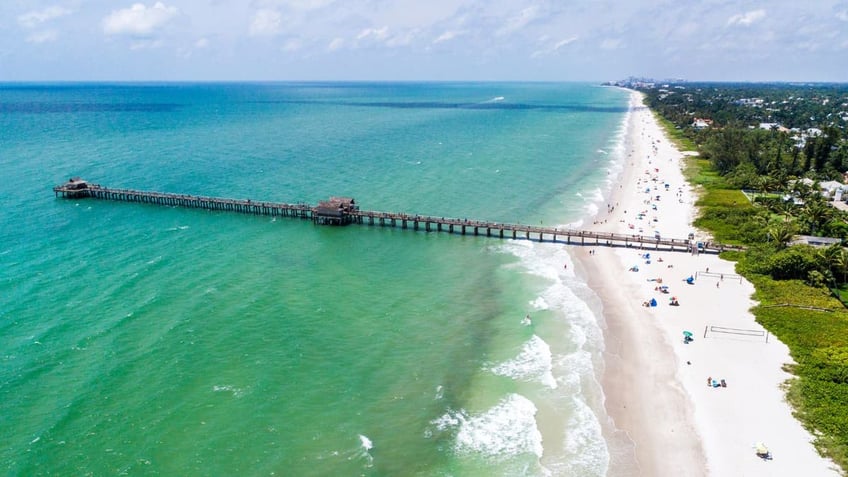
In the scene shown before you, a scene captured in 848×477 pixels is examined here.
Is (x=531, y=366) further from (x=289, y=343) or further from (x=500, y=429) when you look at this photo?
(x=289, y=343)

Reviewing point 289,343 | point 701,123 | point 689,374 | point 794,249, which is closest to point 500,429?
point 689,374

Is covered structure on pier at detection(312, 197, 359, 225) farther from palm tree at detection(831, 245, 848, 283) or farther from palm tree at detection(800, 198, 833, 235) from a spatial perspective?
palm tree at detection(800, 198, 833, 235)

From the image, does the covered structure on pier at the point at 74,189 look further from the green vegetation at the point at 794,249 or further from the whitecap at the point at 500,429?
the green vegetation at the point at 794,249

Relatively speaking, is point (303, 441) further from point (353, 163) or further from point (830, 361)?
point (353, 163)

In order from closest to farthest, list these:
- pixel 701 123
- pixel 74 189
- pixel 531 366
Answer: pixel 531 366, pixel 74 189, pixel 701 123

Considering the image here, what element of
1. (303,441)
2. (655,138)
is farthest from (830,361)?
(655,138)
